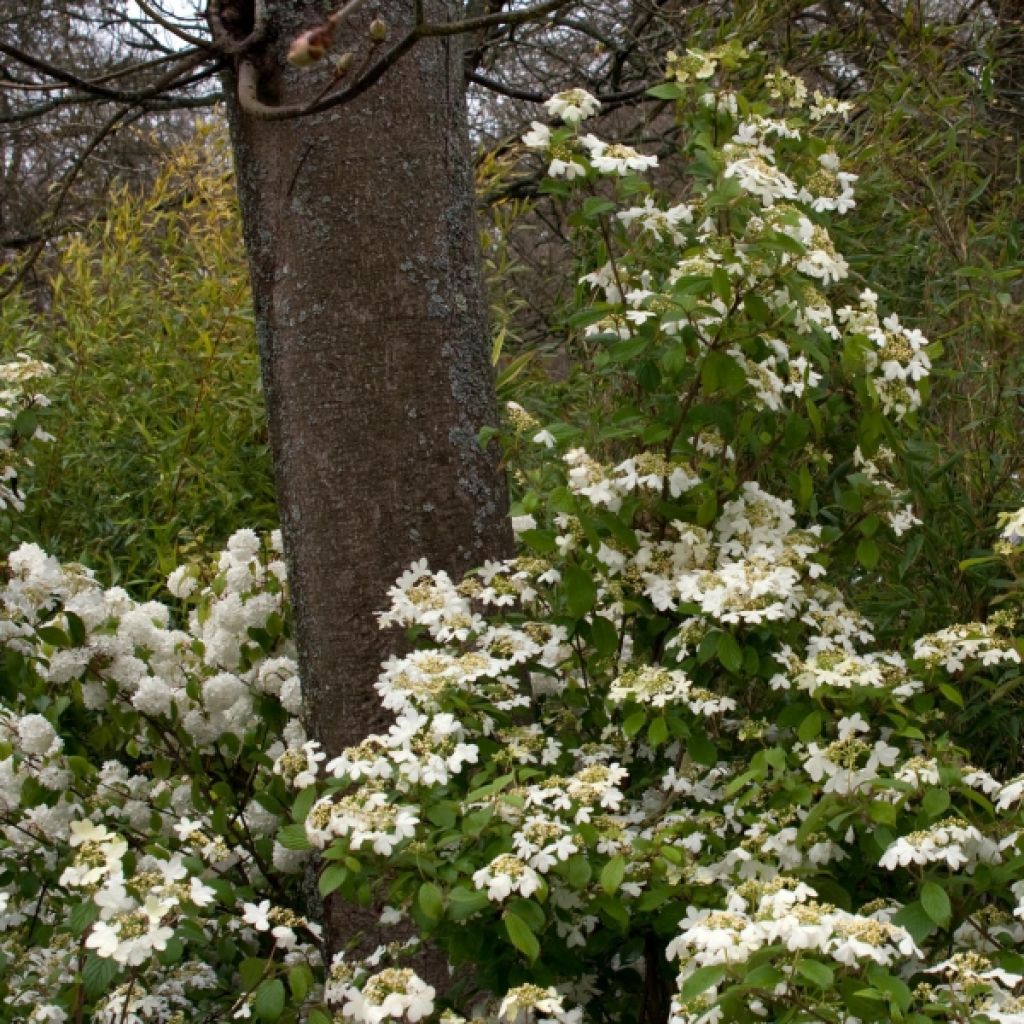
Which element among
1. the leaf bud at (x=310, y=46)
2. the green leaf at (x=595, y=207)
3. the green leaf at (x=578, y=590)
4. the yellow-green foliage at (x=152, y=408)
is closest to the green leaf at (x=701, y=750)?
the green leaf at (x=578, y=590)

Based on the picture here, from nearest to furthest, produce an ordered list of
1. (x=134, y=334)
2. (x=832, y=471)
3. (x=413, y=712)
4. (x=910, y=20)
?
1. (x=413, y=712)
2. (x=832, y=471)
3. (x=910, y=20)
4. (x=134, y=334)

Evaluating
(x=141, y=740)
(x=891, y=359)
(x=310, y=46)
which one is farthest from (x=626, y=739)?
(x=310, y=46)

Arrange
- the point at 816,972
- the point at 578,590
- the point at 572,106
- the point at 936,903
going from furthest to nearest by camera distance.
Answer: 1. the point at 572,106
2. the point at 578,590
3. the point at 936,903
4. the point at 816,972

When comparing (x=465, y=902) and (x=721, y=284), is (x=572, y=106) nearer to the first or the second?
(x=721, y=284)

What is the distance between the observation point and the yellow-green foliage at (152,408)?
3.84 meters

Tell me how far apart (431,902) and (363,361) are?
971 mm

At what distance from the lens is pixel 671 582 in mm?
1988

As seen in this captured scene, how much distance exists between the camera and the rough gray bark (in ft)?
7.52

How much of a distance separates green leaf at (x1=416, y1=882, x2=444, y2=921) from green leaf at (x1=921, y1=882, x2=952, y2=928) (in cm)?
51

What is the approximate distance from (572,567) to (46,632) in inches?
36.4

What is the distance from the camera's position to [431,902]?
1584mm

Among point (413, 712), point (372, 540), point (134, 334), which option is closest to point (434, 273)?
point (372, 540)

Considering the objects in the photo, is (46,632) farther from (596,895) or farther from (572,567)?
(596,895)

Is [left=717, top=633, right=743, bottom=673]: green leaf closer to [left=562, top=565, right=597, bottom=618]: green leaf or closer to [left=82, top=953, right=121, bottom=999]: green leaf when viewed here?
[left=562, top=565, right=597, bottom=618]: green leaf
